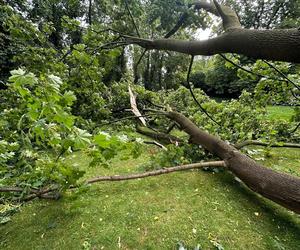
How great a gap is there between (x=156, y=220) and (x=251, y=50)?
1934mm

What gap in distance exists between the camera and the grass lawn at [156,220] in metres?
2.00

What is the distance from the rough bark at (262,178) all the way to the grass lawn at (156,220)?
434 mm

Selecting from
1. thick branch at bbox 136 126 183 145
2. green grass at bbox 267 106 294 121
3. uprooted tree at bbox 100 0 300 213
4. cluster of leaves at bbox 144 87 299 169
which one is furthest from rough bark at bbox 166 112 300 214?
green grass at bbox 267 106 294 121

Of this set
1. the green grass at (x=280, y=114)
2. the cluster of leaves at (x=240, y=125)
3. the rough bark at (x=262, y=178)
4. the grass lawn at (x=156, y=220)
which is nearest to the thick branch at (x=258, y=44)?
the rough bark at (x=262, y=178)

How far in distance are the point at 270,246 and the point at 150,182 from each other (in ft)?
5.51

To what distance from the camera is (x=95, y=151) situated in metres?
1.19

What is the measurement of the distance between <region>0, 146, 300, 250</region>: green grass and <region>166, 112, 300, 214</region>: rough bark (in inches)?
17.0

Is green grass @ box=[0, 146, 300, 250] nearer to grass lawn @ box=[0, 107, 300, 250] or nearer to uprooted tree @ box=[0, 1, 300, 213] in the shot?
grass lawn @ box=[0, 107, 300, 250]

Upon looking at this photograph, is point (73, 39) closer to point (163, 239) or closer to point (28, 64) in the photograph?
point (28, 64)

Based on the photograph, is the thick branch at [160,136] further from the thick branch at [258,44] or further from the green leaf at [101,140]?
the green leaf at [101,140]

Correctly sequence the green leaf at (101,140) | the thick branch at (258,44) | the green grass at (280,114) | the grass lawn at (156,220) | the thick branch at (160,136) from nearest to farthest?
the green leaf at (101,140)
the thick branch at (258,44)
the grass lawn at (156,220)
the thick branch at (160,136)
the green grass at (280,114)

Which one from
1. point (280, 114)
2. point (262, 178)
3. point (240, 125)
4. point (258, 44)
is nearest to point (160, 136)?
point (240, 125)

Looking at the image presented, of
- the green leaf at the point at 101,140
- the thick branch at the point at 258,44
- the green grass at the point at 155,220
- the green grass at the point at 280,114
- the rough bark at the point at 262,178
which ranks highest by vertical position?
the thick branch at the point at 258,44

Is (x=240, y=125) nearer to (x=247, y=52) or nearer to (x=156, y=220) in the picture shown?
(x=156, y=220)
